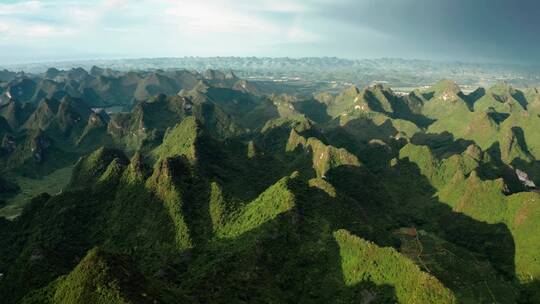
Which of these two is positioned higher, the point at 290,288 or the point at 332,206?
the point at 332,206

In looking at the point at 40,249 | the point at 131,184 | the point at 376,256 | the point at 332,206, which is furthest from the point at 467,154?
the point at 40,249

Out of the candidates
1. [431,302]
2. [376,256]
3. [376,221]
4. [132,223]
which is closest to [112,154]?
[132,223]

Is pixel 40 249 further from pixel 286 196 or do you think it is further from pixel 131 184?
pixel 286 196

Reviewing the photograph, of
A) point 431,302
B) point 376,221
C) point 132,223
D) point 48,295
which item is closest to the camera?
point 48,295

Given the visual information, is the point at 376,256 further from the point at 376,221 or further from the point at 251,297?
the point at 376,221

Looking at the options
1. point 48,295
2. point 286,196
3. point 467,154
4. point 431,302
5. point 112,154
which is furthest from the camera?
point 467,154

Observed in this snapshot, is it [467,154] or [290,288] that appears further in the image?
[467,154]

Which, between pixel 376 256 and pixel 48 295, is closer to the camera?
pixel 48 295

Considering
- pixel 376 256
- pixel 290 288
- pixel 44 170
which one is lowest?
pixel 44 170

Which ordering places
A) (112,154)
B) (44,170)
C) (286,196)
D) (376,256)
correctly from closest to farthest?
1. (376,256)
2. (286,196)
3. (112,154)
4. (44,170)
